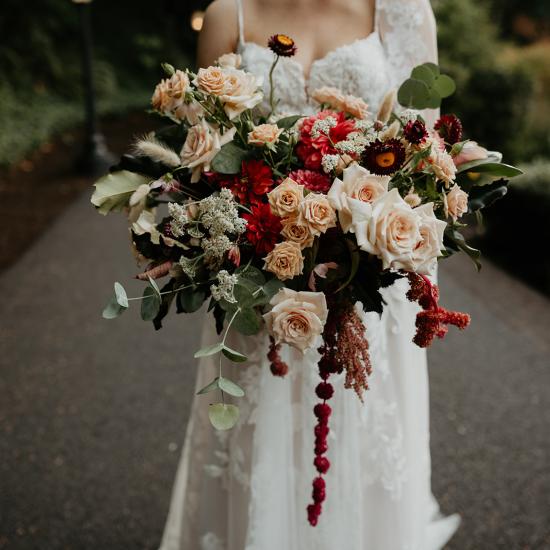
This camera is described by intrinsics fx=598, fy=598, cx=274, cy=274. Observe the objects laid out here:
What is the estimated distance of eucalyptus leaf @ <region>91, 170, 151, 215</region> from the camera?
153cm

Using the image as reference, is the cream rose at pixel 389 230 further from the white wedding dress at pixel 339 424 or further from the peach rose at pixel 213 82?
the white wedding dress at pixel 339 424

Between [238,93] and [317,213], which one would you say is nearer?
[317,213]

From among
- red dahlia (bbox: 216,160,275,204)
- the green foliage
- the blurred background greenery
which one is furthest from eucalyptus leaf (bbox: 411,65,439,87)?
the green foliage

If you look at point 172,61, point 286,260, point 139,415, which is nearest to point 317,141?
point 286,260

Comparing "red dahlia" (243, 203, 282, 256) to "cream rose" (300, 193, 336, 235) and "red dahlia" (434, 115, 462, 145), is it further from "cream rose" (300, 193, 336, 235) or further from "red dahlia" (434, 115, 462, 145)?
"red dahlia" (434, 115, 462, 145)

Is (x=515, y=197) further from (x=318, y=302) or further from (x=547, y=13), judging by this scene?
(x=547, y=13)


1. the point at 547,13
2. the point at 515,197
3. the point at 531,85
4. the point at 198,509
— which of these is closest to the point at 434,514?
the point at 198,509

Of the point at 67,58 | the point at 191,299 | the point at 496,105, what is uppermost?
the point at 191,299

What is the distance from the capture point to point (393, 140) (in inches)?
53.3

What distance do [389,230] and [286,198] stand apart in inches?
9.4

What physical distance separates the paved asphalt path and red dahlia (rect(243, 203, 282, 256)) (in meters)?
1.84

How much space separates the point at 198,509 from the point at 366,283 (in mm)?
1370

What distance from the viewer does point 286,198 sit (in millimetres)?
1309

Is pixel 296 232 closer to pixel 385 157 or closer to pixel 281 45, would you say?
pixel 385 157
